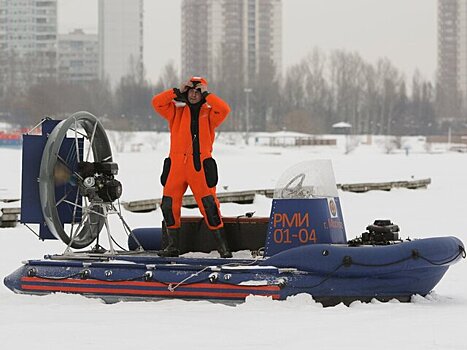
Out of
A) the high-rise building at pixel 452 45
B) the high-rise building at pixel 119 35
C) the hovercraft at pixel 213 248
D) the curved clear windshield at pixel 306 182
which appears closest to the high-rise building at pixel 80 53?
the high-rise building at pixel 119 35

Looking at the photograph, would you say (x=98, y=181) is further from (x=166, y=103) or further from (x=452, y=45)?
(x=452, y=45)

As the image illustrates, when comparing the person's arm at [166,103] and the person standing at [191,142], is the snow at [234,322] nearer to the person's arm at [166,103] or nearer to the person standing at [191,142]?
the person standing at [191,142]

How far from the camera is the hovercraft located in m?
8.49

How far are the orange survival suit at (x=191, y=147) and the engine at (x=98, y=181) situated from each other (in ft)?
1.87

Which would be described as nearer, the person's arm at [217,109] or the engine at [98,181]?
the person's arm at [217,109]

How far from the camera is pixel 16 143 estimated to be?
54.4 metres

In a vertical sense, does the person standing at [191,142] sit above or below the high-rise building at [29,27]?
below

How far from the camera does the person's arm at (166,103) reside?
9414mm

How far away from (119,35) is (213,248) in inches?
4249

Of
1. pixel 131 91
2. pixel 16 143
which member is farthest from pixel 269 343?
pixel 131 91

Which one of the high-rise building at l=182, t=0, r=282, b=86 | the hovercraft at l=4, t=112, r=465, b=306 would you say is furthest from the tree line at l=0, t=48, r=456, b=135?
the hovercraft at l=4, t=112, r=465, b=306

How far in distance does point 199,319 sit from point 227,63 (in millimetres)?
91827

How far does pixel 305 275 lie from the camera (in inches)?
337

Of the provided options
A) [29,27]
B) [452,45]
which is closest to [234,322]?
[29,27]
